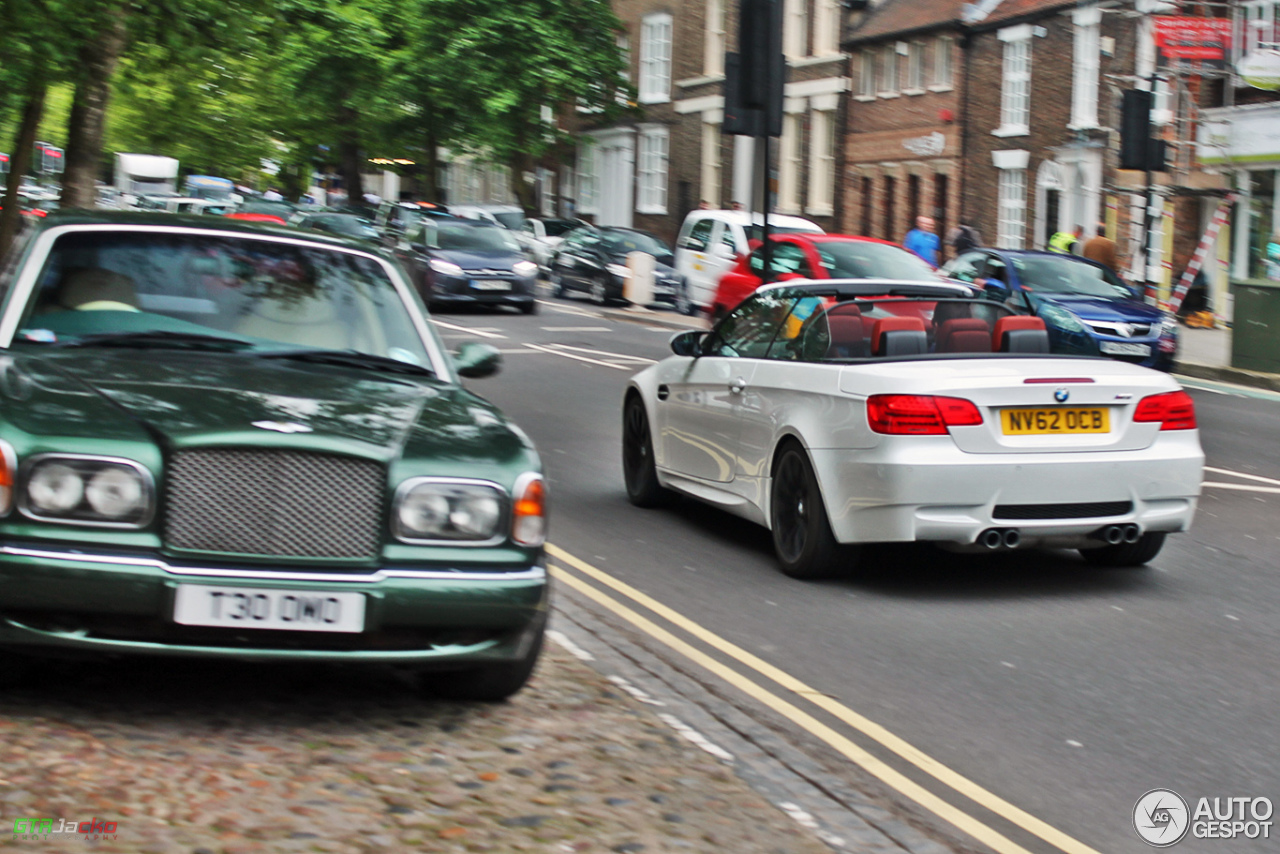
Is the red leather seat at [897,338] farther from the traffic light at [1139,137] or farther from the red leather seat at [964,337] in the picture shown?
the traffic light at [1139,137]

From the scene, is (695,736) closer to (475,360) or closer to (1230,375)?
(475,360)

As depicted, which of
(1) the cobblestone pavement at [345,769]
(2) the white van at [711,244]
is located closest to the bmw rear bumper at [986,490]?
(1) the cobblestone pavement at [345,769]

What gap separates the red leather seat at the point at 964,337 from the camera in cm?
841

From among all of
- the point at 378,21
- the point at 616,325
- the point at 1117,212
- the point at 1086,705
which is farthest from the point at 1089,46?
the point at 1086,705

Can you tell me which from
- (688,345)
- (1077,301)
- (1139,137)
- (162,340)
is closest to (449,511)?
(162,340)

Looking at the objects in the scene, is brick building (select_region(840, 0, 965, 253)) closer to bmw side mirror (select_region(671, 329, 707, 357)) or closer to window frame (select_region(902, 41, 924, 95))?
window frame (select_region(902, 41, 924, 95))

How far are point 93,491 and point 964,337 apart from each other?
497 centimetres

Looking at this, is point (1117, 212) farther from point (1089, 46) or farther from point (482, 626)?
point (482, 626)

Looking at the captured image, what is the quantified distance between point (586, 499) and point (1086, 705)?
16.0ft

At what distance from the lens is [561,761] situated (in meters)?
4.77

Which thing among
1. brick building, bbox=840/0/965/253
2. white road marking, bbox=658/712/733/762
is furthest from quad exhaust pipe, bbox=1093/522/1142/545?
brick building, bbox=840/0/965/253

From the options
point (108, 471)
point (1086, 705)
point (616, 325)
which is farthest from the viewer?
point (616, 325)

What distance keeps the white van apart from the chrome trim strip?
70.7ft

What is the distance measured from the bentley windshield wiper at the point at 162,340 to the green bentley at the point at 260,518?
76 mm
